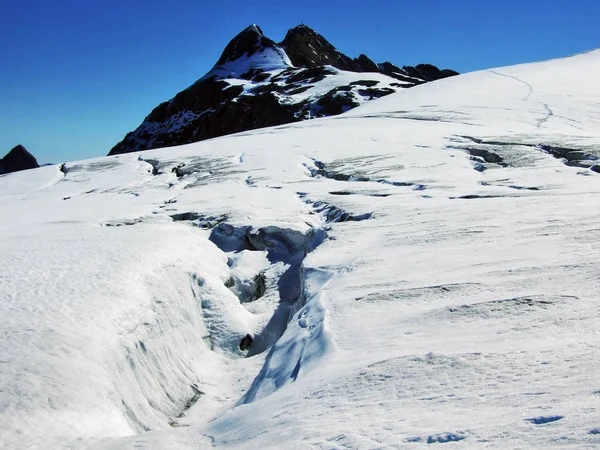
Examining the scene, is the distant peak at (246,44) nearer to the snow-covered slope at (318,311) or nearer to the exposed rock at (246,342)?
the snow-covered slope at (318,311)

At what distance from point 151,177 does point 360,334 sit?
16727mm

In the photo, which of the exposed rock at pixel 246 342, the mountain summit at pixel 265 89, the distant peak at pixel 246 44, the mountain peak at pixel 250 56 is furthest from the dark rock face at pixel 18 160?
the exposed rock at pixel 246 342

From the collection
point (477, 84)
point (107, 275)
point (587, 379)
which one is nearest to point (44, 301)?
point (107, 275)

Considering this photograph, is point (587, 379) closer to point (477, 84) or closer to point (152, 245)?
point (152, 245)

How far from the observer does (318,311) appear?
5836 mm

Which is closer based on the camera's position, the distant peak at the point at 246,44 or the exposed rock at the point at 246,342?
the exposed rock at the point at 246,342

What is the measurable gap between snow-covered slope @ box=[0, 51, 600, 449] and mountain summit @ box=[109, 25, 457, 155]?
44.4 metres

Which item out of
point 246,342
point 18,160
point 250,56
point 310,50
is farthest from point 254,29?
point 246,342

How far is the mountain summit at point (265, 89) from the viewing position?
5950 cm

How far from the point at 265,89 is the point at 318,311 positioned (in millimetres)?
67525

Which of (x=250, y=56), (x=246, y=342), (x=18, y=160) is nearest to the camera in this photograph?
(x=246, y=342)

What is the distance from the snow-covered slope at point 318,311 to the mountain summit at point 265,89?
44413 millimetres

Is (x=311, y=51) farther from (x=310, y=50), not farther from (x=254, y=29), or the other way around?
(x=254, y=29)

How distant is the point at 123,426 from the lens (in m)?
4.86
